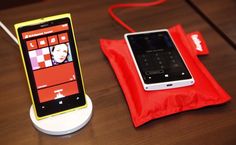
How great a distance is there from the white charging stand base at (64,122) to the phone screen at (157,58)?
0.49ft

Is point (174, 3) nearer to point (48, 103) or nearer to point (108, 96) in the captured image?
point (108, 96)

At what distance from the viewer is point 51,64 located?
0.66m

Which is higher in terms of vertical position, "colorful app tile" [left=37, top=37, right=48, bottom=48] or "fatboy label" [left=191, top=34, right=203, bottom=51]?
"colorful app tile" [left=37, top=37, right=48, bottom=48]

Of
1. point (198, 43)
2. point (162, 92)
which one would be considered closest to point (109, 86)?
point (162, 92)

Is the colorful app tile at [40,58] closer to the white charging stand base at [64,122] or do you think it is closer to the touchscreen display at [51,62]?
the touchscreen display at [51,62]

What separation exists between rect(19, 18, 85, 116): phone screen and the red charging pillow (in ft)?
0.37

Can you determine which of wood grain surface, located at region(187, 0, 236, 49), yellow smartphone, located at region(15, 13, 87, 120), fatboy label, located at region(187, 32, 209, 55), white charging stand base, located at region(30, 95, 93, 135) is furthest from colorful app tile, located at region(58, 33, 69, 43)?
wood grain surface, located at region(187, 0, 236, 49)

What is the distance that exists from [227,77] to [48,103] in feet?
1.34

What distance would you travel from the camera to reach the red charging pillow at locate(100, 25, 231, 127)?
71cm

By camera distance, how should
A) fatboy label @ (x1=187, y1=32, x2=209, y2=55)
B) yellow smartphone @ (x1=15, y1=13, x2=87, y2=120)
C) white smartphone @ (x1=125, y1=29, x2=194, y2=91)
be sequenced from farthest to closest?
1. fatboy label @ (x1=187, y1=32, x2=209, y2=55)
2. white smartphone @ (x1=125, y1=29, x2=194, y2=91)
3. yellow smartphone @ (x1=15, y1=13, x2=87, y2=120)

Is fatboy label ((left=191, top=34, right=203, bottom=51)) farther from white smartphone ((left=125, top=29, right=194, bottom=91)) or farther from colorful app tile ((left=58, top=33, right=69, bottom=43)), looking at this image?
colorful app tile ((left=58, top=33, right=69, bottom=43))

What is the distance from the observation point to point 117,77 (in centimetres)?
78

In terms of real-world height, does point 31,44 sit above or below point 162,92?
above

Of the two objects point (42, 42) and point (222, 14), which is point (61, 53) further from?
point (222, 14)
